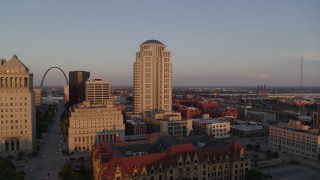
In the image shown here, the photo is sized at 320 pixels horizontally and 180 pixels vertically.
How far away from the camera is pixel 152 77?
557ft

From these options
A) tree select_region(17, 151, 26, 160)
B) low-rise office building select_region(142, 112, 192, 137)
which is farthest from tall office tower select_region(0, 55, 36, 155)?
low-rise office building select_region(142, 112, 192, 137)

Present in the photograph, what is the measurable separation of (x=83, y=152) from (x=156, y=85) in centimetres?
6992

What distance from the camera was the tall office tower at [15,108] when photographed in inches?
4291

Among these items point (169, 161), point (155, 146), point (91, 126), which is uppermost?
point (91, 126)

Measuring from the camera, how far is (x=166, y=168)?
2689 inches

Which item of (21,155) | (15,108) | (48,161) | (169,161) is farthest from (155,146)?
(15,108)

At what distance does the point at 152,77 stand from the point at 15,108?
79.7 m

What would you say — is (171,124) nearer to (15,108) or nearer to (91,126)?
(91,126)

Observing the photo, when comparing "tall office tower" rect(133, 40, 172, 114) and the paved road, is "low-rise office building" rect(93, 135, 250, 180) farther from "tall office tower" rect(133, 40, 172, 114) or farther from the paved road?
"tall office tower" rect(133, 40, 172, 114)

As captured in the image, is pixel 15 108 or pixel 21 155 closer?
pixel 21 155

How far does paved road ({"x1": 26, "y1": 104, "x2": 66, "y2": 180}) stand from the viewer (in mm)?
85600

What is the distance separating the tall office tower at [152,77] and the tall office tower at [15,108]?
6958 cm

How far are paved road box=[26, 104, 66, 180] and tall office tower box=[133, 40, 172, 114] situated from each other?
5121 centimetres

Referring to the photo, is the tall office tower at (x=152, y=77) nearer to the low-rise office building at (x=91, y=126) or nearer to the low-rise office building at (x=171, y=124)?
the low-rise office building at (x=171, y=124)
